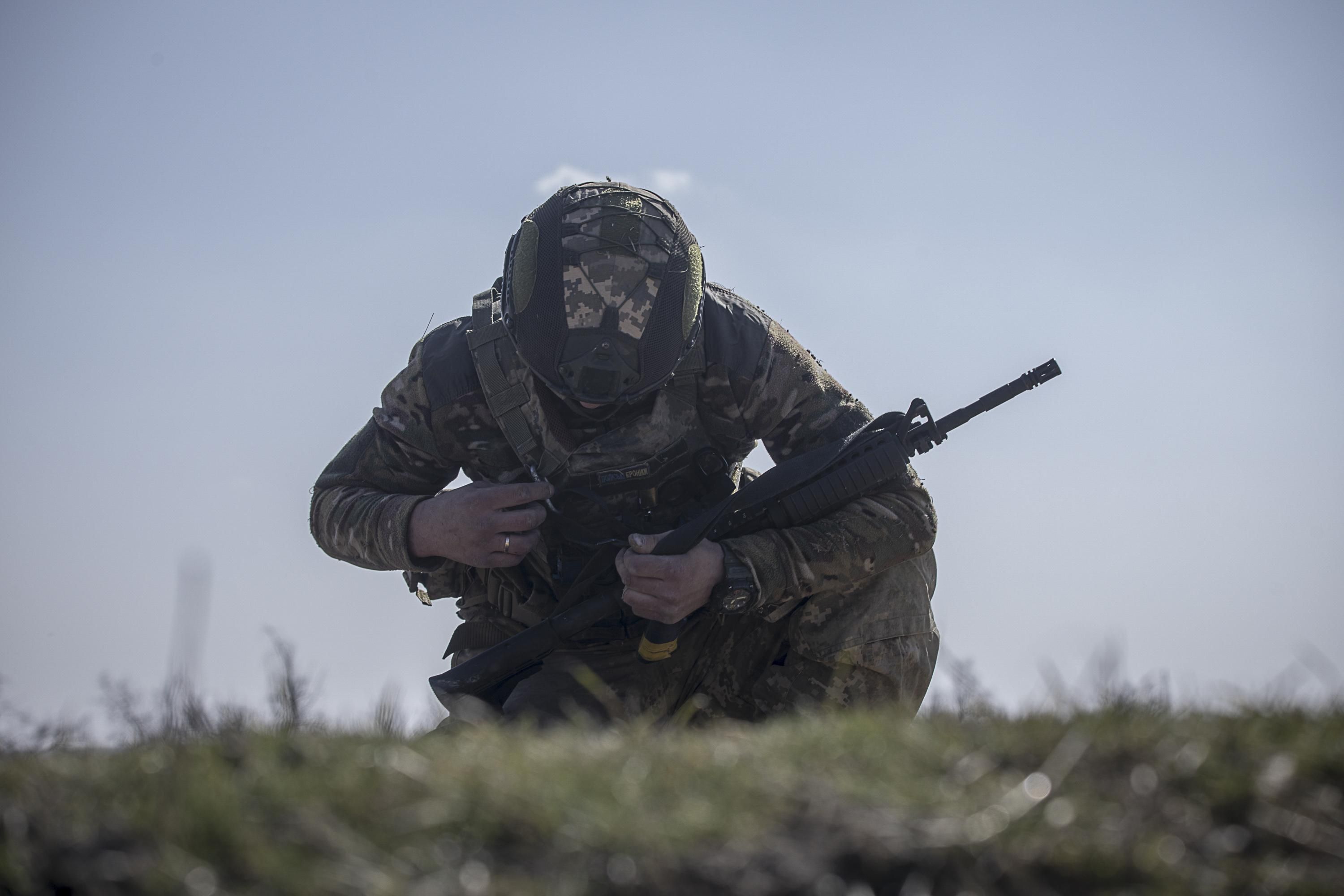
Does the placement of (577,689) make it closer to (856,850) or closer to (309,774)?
(309,774)

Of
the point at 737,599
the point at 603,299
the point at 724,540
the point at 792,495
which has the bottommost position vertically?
the point at 737,599

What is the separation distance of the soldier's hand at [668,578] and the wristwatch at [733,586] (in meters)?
0.03

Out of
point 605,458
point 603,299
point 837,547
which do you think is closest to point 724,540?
point 837,547

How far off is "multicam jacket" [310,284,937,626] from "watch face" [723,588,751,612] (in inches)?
11.4

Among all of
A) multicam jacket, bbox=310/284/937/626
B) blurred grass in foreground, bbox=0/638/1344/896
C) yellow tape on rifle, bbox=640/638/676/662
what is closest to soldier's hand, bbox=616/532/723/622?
yellow tape on rifle, bbox=640/638/676/662

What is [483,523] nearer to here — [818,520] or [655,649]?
[655,649]

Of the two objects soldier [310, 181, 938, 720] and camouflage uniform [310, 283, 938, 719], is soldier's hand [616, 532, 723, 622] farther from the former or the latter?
camouflage uniform [310, 283, 938, 719]

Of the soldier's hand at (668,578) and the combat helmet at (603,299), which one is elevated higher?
the combat helmet at (603,299)

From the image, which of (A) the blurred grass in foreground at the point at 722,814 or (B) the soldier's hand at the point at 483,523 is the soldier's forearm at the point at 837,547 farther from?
(A) the blurred grass in foreground at the point at 722,814

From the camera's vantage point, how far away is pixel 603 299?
5266mm

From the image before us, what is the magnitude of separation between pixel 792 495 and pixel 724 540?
1.31ft

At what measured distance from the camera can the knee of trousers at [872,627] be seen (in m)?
5.38

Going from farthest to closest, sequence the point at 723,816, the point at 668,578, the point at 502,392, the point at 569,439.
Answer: the point at 569,439, the point at 502,392, the point at 668,578, the point at 723,816

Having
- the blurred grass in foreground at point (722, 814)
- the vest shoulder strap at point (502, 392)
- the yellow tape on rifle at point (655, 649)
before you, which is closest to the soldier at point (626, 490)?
the vest shoulder strap at point (502, 392)
